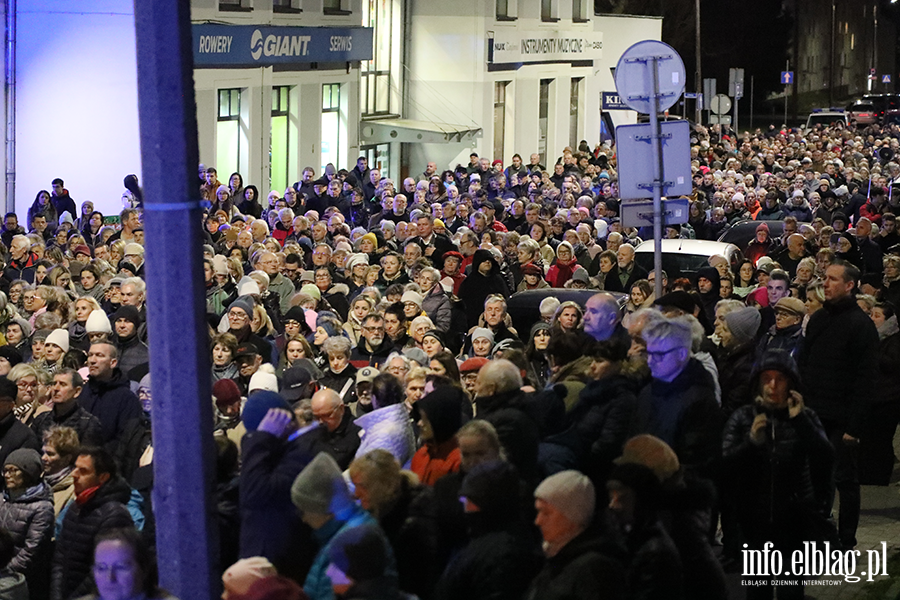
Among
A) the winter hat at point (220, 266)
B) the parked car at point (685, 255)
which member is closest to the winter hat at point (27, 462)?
the winter hat at point (220, 266)

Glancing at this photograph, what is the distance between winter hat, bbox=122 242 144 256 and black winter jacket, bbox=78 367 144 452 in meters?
5.83

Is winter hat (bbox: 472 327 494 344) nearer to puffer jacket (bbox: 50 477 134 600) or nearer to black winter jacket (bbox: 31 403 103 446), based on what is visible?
black winter jacket (bbox: 31 403 103 446)

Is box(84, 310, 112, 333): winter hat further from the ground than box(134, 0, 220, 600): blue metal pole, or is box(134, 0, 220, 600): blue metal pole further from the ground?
box(134, 0, 220, 600): blue metal pole

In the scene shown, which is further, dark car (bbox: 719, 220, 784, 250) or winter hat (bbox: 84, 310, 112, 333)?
dark car (bbox: 719, 220, 784, 250)

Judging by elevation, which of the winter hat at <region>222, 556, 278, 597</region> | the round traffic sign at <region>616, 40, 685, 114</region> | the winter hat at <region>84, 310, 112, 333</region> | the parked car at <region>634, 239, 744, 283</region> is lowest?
the winter hat at <region>222, 556, 278, 597</region>

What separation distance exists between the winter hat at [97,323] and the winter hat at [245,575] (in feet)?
18.9

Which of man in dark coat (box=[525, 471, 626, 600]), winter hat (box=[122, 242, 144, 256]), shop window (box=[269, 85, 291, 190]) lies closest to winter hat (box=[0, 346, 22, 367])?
winter hat (box=[122, 242, 144, 256])

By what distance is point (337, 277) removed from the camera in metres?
15.2

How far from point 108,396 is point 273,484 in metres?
3.25

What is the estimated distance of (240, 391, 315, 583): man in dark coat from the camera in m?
5.68

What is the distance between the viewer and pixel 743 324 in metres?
9.01

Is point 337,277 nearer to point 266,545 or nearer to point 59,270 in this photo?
point 59,270

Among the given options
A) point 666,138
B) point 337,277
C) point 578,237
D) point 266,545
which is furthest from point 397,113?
point 266,545

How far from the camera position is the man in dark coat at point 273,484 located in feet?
18.6
